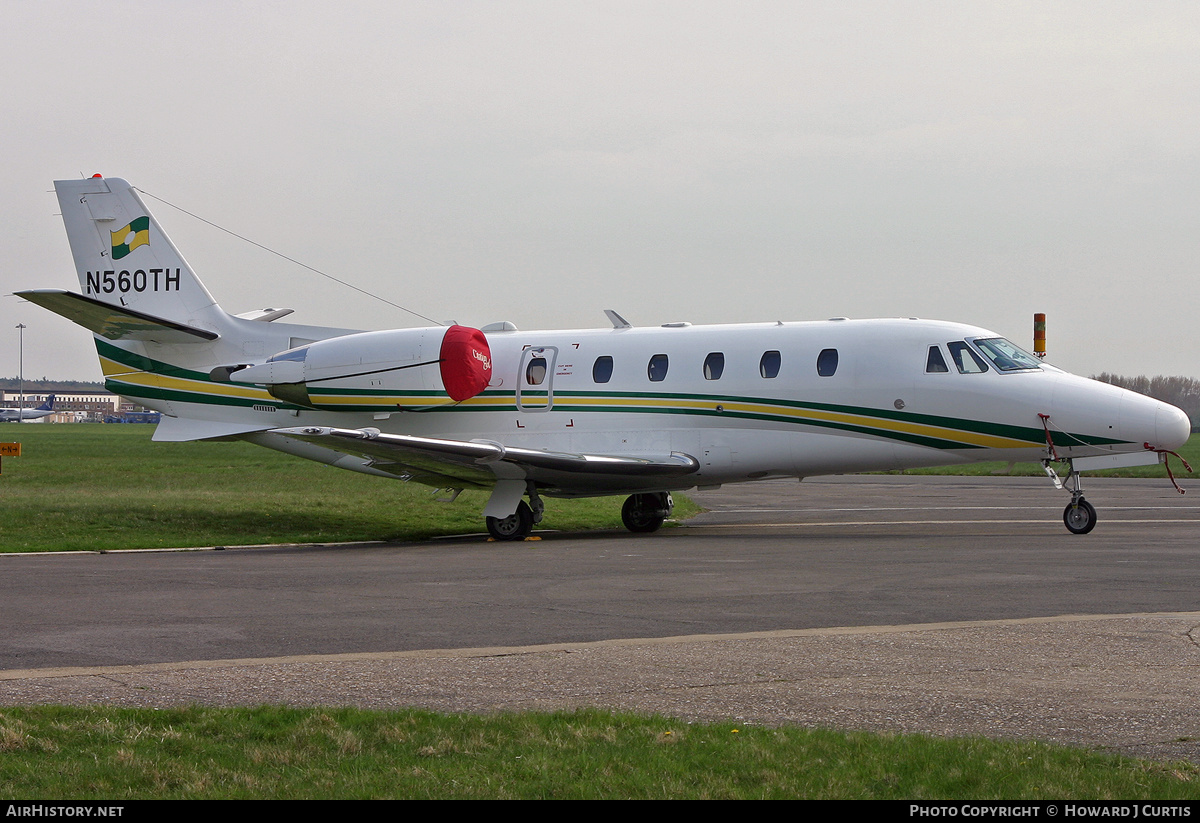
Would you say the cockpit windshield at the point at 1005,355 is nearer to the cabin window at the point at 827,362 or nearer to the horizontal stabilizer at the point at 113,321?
the cabin window at the point at 827,362

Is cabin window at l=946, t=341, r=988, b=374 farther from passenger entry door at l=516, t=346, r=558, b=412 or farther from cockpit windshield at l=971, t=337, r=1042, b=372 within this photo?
passenger entry door at l=516, t=346, r=558, b=412

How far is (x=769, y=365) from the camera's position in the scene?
67.9 ft

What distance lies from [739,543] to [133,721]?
12.7m

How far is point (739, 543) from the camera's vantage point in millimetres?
18469

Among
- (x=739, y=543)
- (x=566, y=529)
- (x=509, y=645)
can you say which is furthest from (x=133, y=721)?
(x=566, y=529)

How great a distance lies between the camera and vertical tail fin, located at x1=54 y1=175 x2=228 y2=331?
24.0 metres

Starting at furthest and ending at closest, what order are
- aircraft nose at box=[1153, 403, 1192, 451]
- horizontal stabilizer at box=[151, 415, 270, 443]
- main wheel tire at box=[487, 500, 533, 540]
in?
horizontal stabilizer at box=[151, 415, 270, 443] → main wheel tire at box=[487, 500, 533, 540] → aircraft nose at box=[1153, 403, 1192, 451]

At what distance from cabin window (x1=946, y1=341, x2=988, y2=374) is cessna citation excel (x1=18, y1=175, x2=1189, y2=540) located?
3 centimetres

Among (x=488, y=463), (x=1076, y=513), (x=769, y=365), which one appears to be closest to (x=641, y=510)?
(x=488, y=463)

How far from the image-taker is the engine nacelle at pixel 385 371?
22.0m

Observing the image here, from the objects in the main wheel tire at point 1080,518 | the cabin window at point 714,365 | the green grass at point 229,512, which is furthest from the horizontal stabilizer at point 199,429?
the main wheel tire at point 1080,518

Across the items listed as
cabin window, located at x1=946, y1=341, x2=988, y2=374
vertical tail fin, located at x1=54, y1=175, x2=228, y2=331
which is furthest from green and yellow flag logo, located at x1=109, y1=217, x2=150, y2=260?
cabin window, located at x1=946, y1=341, x2=988, y2=374

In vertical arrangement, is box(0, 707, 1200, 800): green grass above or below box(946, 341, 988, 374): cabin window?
below

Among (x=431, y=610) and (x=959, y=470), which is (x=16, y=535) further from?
(x=959, y=470)
